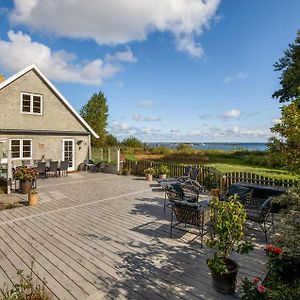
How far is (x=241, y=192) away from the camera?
7496mm

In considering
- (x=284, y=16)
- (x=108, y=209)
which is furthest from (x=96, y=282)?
(x=284, y=16)

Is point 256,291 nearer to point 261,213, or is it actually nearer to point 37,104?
point 261,213

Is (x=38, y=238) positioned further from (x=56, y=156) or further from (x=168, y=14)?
(x=56, y=156)

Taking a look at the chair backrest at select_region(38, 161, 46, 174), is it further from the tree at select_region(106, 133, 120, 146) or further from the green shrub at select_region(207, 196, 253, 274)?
the tree at select_region(106, 133, 120, 146)

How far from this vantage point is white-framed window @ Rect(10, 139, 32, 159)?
1561cm

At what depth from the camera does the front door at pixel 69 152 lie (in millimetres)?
18220

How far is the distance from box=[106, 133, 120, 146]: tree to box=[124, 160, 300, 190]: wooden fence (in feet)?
62.6

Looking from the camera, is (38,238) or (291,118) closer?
(291,118)

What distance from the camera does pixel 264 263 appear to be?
4883 millimetres

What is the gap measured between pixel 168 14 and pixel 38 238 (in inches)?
348

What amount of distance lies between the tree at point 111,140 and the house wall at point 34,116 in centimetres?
1665

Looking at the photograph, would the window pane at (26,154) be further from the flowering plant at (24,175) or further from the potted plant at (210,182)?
the potted plant at (210,182)

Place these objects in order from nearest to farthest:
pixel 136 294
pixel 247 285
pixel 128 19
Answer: pixel 247 285 < pixel 136 294 < pixel 128 19

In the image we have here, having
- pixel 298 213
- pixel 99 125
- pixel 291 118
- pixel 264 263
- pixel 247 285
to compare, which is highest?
pixel 99 125
